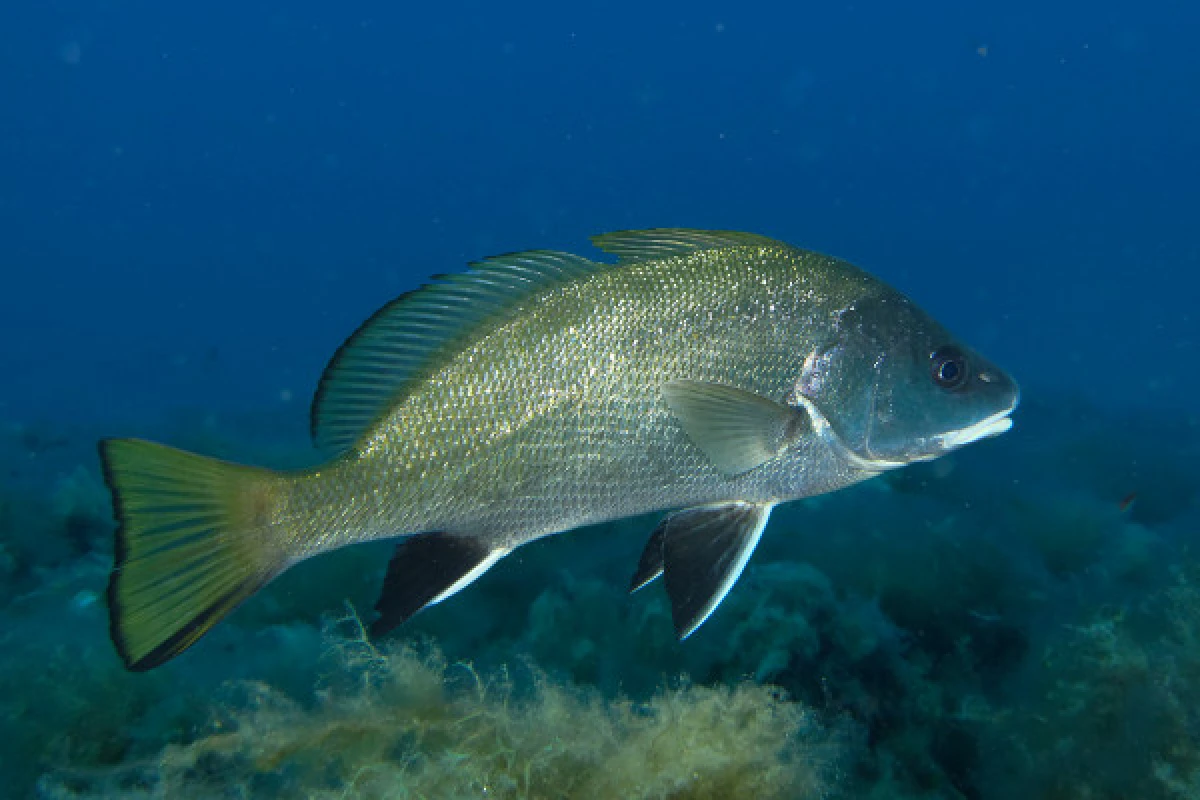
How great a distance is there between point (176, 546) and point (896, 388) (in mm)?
2455

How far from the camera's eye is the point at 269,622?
16.2 ft

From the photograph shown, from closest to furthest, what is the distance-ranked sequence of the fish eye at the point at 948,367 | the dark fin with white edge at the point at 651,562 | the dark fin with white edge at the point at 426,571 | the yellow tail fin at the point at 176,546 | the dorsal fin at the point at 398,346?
the yellow tail fin at the point at 176,546
the dark fin with white edge at the point at 426,571
the dorsal fin at the point at 398,346
the dark fin with white edge at the point at 651,562
the fish eye at the point at 948,367

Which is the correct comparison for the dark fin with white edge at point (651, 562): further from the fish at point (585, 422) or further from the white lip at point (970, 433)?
the white lip at point (970, 433)

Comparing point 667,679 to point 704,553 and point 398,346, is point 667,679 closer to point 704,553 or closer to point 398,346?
point 704,553

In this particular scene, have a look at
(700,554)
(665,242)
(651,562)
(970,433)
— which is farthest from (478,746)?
(970,433)

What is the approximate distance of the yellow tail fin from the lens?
2086 millimetres

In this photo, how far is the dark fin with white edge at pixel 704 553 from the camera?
246 cm

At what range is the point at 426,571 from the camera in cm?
239

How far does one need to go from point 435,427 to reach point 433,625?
8.22 ft

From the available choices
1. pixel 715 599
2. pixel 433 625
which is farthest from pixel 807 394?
pixel 433 625

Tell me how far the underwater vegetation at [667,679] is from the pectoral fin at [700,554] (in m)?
0.36

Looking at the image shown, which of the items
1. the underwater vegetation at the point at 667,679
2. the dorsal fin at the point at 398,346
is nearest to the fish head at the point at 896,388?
the underwater vegetation at the point at 667,679

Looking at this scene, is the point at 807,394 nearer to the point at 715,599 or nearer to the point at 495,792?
the point at 715,599

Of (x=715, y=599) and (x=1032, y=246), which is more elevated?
(x=715, y=599)
